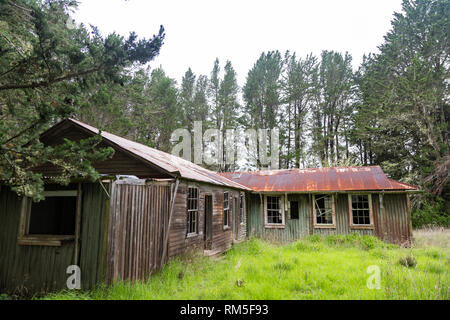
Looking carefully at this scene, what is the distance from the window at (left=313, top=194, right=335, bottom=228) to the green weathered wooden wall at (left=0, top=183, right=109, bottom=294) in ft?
37.7

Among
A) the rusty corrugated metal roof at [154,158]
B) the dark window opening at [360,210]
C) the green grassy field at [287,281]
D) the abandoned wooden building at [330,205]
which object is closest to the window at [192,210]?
the rusty corrugated metal roof at [154,158]

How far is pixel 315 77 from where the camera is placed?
26688mm

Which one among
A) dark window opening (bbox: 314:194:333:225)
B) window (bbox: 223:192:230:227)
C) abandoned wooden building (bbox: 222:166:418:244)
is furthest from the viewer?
dark window opening (bbox: 314:194:333:225)

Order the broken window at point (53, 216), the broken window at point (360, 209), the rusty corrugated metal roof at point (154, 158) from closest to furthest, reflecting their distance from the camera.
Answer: the rusty corrugated metal roof at point (154, 158)
the broken window at point (53, 216)
the broken window at point (360, 209)

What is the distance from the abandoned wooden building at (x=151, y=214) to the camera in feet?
17.7

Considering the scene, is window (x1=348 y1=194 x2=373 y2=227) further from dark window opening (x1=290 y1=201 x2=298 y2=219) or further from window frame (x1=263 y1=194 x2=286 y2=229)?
window frame (x1=263 y1=194 x2=286 y2=229)

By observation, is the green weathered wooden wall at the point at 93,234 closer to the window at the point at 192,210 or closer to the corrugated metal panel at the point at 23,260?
the corrugated metal panel at the point at 23,260

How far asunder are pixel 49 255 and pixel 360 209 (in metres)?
13.3

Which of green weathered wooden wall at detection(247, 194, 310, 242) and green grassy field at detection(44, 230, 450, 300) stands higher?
green weathered wooden wall at detection(247, 194, 310, 242)

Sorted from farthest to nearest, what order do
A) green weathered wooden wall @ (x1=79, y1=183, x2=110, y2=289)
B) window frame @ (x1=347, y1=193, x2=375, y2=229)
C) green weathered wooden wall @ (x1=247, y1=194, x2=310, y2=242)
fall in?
green weathered wooden wall @ (x1=247, y1=194, x2=310, y2=242) → window frame @ (x1=347, y1=193, x2=375, y2=229) → green weathered wooden wall @ (x1=79, y1=183, x2=110, y2=289)

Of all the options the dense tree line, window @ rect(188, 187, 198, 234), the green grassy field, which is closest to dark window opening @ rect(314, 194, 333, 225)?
the green grassy field

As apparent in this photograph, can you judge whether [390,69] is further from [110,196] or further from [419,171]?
[110,196]

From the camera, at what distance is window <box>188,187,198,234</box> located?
Answer: 8.52 metres
